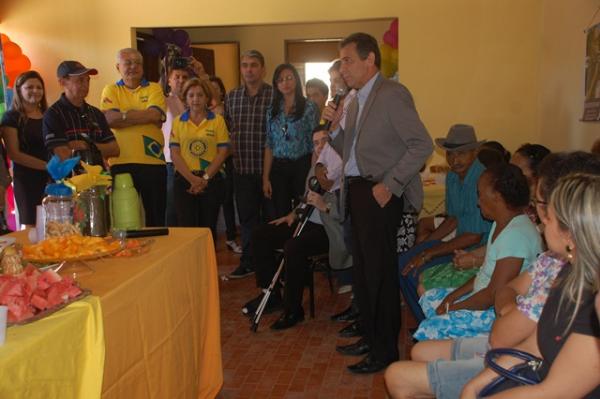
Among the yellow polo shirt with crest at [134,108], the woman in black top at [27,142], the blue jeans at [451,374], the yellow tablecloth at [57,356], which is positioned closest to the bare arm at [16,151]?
the woman in black top at [27,142]

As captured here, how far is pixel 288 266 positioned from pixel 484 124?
8.30 feet

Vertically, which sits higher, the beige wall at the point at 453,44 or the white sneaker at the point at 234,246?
the beige wall at the point at 453,44

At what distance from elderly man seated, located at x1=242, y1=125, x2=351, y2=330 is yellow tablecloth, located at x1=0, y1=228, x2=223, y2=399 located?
34.5 inches

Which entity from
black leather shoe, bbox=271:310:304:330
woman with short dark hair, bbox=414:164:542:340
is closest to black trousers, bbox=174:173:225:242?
black leather shoe, bbox=271:310:304:330

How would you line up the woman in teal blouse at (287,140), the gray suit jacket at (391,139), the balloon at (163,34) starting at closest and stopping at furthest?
the gray suit jacket at (391,139), the woman in teal blouse at (287,140), the balloon at (163,34)

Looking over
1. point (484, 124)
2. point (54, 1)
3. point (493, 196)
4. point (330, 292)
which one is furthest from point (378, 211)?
point (54, 1)

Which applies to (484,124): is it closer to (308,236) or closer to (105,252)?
(308,236)

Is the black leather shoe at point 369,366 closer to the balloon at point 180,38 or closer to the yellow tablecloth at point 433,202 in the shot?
the yellow tablecloth at point 433,202

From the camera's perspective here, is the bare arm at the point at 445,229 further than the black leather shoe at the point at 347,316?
No

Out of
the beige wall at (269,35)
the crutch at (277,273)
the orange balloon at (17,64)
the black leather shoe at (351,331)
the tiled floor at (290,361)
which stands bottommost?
the tiled floor at (290,361)

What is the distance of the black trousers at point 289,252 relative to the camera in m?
3.37

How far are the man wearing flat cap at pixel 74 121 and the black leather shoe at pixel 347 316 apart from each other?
1632 millimetres

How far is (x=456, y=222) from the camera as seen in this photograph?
3242 mm

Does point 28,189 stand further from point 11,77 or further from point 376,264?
point 376,264
